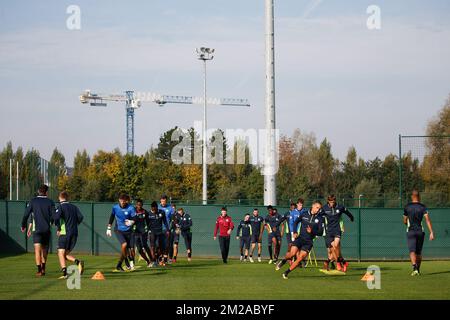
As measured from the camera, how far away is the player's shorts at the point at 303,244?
20047mm

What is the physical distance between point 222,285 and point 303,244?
3.17 meters

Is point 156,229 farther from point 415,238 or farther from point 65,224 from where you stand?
point 415,238

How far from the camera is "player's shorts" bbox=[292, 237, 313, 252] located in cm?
2005

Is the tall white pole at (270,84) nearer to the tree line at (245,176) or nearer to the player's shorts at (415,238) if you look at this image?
the player's shorts at (415,238)

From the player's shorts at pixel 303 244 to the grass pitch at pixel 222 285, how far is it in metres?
0.81

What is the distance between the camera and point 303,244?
66.0ft

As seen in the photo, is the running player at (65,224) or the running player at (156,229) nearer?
the running player at (65,224)

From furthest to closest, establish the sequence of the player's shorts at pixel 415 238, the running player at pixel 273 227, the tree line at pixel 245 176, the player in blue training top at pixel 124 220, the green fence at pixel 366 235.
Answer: the tree line at pixel 245 176
the green fence at pixel 366 235
the running player at pixel 273 227
the player in blue training top at pixel 124 220
the player's shorts at pixel 415 238

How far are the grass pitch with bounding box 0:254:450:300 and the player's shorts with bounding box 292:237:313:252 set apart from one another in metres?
0.81

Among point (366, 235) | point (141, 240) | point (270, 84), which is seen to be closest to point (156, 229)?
point (141, 240)

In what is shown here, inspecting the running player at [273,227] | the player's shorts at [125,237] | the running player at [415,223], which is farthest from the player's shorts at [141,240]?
the running player at [415,223]

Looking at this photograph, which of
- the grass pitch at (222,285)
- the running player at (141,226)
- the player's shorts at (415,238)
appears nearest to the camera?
the grass pitch at (222,285)

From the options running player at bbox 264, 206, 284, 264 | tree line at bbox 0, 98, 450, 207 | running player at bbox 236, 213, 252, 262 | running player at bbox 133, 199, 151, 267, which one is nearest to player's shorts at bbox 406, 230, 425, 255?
running player at bbox 133, 199, 151, 267

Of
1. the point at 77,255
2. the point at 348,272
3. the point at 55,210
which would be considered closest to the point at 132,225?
the point at 55,210
